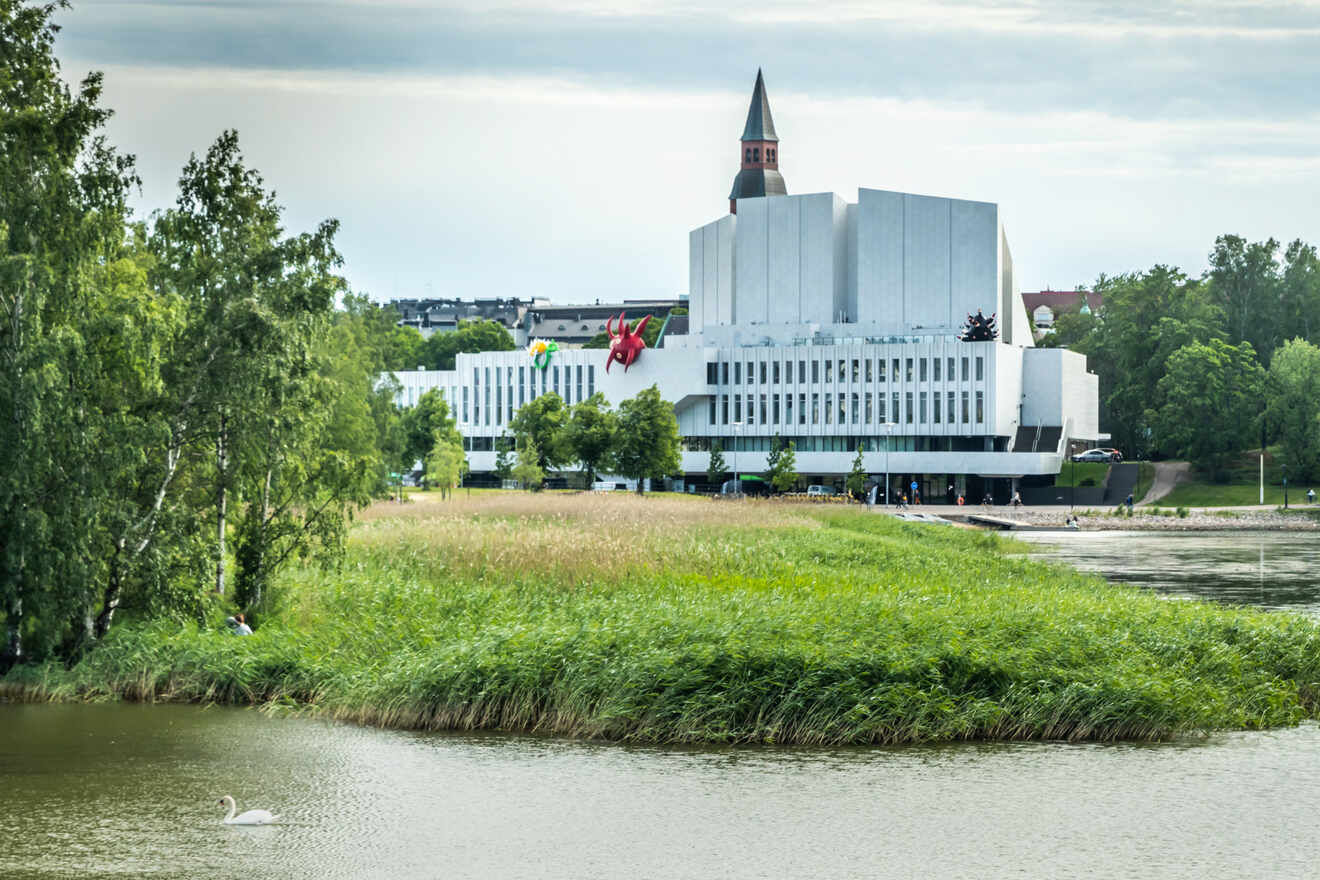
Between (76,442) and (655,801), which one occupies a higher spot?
(76,442)

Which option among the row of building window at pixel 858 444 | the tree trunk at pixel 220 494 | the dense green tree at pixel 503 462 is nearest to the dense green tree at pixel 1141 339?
the row of building window at pixel 858 444

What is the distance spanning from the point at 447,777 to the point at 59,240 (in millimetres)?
11789

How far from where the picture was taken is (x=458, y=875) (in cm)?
1348

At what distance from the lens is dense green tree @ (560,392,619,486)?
3445 inches

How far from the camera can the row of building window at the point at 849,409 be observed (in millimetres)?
101688

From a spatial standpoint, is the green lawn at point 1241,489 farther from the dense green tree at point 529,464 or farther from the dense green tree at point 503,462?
the dense green tree at point 503,462

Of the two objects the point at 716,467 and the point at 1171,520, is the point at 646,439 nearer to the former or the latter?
the point at 716,467

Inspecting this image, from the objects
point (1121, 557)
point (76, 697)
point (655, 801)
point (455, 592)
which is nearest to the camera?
point (655, 801)

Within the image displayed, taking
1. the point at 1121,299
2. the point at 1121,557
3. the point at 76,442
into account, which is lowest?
the point at 1121,557

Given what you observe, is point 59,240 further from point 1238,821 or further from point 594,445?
point 594,445

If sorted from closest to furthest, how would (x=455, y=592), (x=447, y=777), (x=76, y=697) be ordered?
(x=447, y=777) < (x=76, y=697) < (x=455, y=592)

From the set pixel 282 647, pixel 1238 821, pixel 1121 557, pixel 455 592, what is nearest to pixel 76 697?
pixel 282 647

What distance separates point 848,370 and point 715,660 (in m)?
87.7

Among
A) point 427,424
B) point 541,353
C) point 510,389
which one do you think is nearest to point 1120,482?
point 541,353
